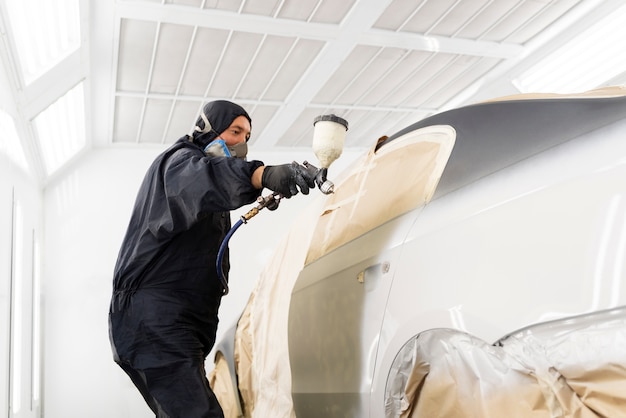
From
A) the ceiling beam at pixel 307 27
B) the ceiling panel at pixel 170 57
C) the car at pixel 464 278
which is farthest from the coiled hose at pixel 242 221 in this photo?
the ceiling panel at pixel 170 57

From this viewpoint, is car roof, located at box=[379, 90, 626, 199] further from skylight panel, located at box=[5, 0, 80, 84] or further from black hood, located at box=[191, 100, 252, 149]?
skylight panel, located at box=[5, 0, 80, 84]

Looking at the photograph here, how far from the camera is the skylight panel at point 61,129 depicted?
513 cm

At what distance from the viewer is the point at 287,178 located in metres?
1.75

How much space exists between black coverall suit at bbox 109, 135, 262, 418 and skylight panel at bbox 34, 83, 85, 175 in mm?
3177

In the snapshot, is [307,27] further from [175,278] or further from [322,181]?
[322,181]

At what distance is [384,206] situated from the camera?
6.30 ft

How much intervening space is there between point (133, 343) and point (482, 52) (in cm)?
430

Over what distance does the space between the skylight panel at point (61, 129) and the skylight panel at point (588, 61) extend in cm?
423

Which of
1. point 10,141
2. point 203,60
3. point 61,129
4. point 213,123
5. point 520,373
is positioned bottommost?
point 520,373

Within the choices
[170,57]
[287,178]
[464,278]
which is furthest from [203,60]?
[464,278]

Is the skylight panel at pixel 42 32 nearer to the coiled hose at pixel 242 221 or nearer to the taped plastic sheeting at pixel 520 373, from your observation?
the coiled hose at pixel 242 221

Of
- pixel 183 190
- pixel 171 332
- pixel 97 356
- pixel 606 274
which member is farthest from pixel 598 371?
pixel 97 356

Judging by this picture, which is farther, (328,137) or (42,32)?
(42,32)

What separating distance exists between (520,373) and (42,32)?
12.1 ft
